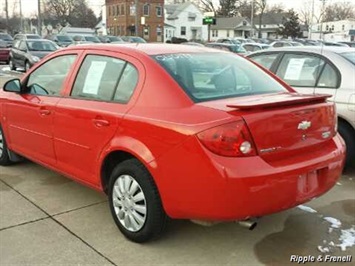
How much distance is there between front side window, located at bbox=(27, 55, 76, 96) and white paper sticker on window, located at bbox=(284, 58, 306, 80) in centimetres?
301

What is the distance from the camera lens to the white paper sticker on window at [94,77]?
162 inches

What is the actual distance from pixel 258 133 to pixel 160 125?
70cm

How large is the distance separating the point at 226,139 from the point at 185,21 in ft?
281

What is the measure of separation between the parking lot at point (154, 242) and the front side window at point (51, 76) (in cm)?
108

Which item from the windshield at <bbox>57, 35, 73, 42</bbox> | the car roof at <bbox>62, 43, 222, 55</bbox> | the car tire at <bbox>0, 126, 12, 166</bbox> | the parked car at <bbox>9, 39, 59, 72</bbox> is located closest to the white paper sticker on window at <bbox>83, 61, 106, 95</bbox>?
the car roof at <bbox>62, 43, 222, 55</bbox>

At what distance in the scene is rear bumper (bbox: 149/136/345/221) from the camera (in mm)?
3068

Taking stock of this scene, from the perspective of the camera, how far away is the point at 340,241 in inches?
149

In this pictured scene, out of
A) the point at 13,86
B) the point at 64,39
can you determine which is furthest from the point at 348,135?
the point at 64,39

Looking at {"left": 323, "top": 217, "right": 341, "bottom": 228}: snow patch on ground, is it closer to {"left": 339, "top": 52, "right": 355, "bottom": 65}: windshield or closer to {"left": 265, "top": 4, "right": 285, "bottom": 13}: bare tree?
{"left": 339, "top": 52, "right": 355, "bottom": 65}: windshield

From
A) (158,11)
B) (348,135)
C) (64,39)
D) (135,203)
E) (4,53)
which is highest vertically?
(158,11)

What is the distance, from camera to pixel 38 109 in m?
4.67

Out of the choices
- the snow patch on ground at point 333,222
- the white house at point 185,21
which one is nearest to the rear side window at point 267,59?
the snow patch on ground at point 333,222

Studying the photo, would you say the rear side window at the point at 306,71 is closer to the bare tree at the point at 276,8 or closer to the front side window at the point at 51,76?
the front side window at the point at 51,76

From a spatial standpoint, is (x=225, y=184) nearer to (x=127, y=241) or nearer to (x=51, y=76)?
(x=127, y=241)
